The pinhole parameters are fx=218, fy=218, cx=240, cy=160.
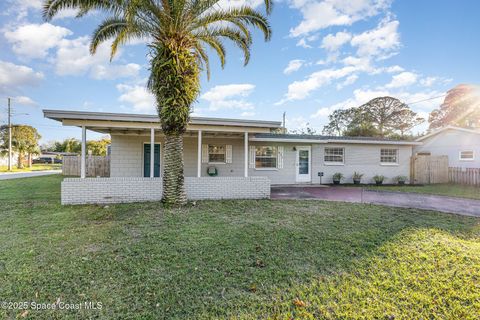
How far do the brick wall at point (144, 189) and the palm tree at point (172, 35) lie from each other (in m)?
1.11

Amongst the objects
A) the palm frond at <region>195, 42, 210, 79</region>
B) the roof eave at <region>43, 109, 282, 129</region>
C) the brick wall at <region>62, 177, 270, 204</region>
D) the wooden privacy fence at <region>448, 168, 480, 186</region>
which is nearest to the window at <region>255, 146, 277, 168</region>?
the roof eave at <region>43, 109, 282, 129</region>

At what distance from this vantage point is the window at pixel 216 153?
40.7ft

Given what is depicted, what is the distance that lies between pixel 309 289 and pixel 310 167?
11.5 meters

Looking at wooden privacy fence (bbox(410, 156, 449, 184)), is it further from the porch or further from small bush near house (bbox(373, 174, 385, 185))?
the porch

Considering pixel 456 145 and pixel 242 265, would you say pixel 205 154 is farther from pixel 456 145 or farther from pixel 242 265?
pixel 456 145

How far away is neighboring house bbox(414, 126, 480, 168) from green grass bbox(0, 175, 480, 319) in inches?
548

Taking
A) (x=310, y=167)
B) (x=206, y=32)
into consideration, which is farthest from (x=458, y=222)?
(x=206, y=32)

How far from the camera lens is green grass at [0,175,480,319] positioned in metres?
2.52

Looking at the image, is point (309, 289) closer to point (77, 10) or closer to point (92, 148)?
point (77, 10)

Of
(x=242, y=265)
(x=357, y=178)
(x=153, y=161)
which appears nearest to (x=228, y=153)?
(x=153, y=161)

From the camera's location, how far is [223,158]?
12531mm

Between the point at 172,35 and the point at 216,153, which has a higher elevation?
the point at 172,35

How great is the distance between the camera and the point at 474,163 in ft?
50.6

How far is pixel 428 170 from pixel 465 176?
1947mm
